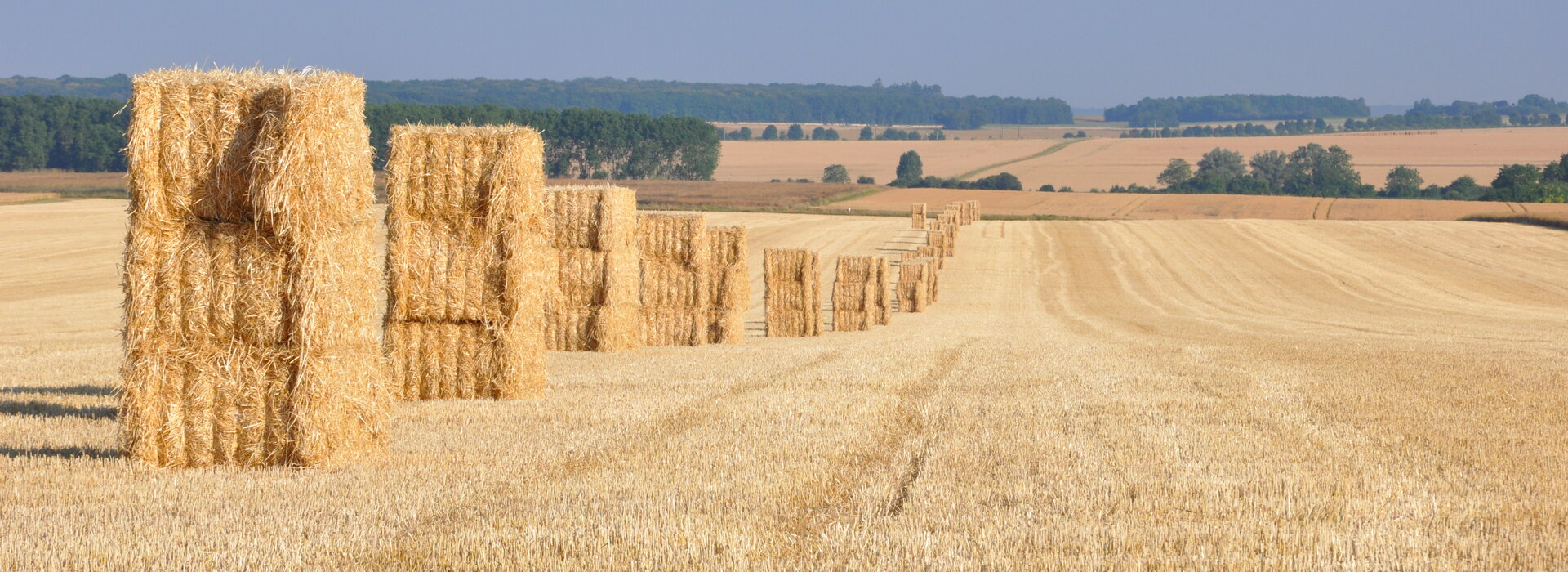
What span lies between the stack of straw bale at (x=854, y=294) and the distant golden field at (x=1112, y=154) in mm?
80364

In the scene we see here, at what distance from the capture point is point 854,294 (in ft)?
83.7

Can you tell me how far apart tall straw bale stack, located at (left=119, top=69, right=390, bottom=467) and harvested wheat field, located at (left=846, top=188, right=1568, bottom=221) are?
62534mm

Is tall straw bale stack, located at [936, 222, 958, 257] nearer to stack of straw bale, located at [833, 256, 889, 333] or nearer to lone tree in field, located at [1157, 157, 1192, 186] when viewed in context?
stack of straw bale, located at [833, 256, 889, 333]

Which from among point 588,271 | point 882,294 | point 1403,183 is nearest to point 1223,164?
point 1403,183

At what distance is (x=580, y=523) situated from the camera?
233 inches

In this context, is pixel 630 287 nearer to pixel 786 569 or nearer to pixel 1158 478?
pixel 1158 478

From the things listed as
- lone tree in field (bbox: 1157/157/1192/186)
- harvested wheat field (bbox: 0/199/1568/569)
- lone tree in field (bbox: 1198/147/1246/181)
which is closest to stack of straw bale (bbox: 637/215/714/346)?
harvested wheat field (bbox: 0/199/1568/569)

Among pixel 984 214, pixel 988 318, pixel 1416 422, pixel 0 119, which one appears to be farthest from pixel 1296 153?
pixel 1416 422

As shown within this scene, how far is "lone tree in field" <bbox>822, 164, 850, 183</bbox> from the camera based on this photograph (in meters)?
115

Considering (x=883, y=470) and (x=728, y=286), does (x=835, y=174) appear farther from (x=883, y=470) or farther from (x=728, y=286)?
(x=883, y=470)

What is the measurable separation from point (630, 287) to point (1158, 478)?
1077cm

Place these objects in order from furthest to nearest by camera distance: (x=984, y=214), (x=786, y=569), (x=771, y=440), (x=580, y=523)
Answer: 1. (x=984, y=214)
2. (x=771, y=440)
3. (x=580, y=523)
4. (x=786, y=569)

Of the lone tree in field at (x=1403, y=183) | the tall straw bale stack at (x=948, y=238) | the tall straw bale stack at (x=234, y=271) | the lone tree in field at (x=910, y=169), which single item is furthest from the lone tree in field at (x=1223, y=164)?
the tall straw bale stack at (x=234, y=271)

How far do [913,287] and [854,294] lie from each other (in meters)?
6.21
